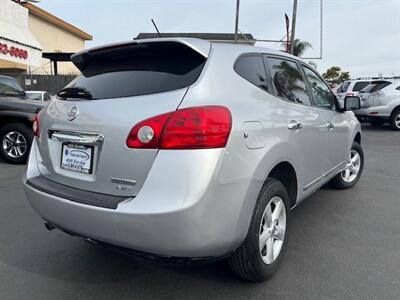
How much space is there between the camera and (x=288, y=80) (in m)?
3.35

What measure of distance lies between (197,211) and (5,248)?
2.25 metres

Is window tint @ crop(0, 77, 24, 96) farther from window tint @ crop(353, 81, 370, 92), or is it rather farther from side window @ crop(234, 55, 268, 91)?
window tint @ crop(353, 81, 370, 92)

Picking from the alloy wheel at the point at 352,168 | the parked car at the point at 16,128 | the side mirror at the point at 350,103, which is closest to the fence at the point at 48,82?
the parked car at the point at 16,128

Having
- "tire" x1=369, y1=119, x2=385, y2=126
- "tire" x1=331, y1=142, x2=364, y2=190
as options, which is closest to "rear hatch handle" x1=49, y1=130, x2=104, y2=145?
"tire" x1=331, y1=142, x2=364, y2=190

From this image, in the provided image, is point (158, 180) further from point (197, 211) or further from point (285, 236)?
point (285, 236)

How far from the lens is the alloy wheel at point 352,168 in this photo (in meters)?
5.26

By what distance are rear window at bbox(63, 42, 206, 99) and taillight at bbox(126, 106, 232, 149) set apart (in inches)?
9.2

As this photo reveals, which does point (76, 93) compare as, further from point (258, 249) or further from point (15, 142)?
point (15, 142)

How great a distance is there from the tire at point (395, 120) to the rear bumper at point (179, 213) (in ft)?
36.9

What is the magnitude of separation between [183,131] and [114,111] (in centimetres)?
50

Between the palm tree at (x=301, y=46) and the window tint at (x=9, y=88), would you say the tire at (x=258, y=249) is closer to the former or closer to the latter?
the window tint at (x=9, y=88)

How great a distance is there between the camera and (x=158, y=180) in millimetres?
2162

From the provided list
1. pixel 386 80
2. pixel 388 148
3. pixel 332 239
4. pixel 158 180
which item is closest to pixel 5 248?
pixel 158 180

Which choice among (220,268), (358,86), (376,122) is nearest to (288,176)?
(220,268)
